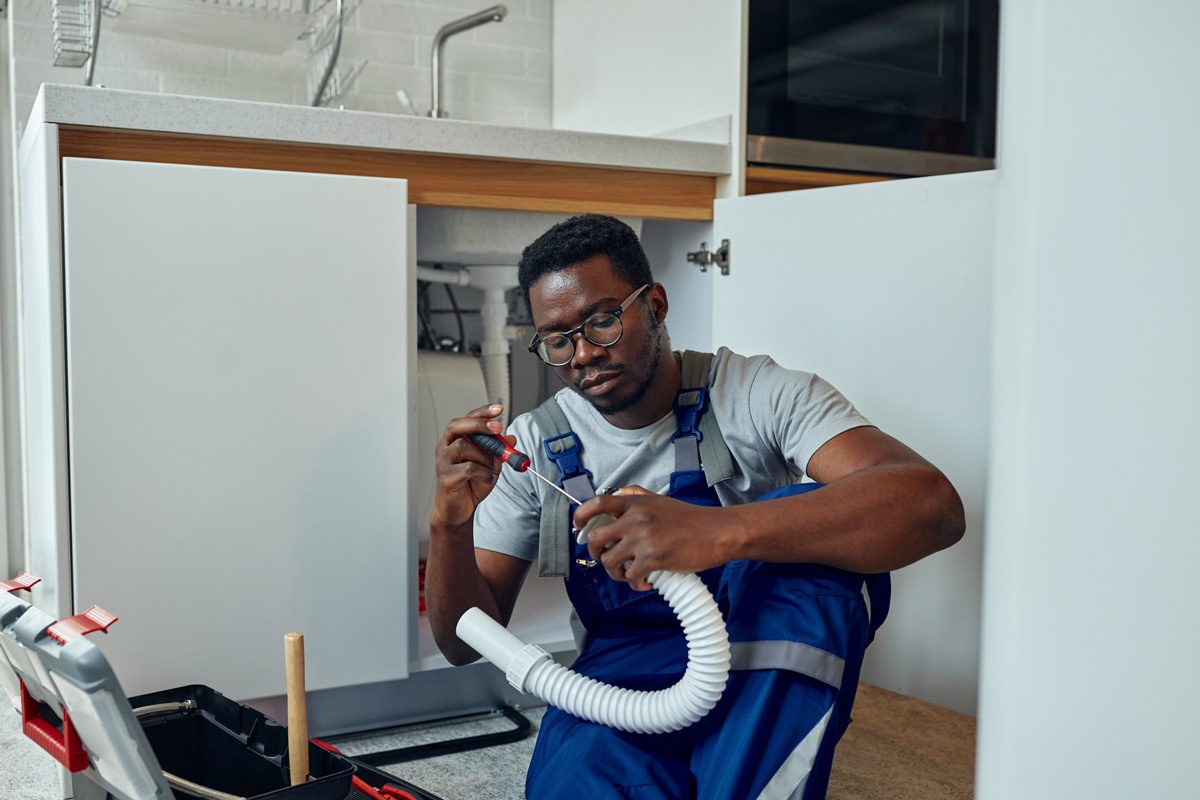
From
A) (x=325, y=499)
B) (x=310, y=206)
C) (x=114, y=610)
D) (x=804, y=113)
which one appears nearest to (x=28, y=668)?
(x=114, y=610)

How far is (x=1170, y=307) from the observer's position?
0.79m

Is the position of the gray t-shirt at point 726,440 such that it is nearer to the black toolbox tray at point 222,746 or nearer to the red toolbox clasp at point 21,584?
the black toolbox tray at point 222,746

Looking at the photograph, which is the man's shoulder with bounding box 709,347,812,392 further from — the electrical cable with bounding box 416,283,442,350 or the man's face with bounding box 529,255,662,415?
the electrical cable with bounding box 416,283,442,350

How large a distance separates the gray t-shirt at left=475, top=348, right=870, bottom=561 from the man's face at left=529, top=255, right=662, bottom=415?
77 mm

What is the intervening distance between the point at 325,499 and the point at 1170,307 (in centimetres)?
120

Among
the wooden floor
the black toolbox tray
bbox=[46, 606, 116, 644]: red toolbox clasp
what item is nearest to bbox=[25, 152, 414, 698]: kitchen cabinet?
the black toolbox tray

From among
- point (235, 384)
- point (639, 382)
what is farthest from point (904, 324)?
point (235, 384)

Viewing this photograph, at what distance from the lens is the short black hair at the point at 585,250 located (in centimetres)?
141

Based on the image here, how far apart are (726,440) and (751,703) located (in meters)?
0.38

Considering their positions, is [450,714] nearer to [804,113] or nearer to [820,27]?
[804,113]

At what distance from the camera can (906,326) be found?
5.43ft

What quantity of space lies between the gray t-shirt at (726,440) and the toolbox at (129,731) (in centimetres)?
39

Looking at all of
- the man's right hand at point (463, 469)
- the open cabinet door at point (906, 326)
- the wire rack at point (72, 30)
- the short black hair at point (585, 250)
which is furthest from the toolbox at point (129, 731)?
the wire rack at point (72, 30)

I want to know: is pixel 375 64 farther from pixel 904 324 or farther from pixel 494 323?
pixel 904 324
